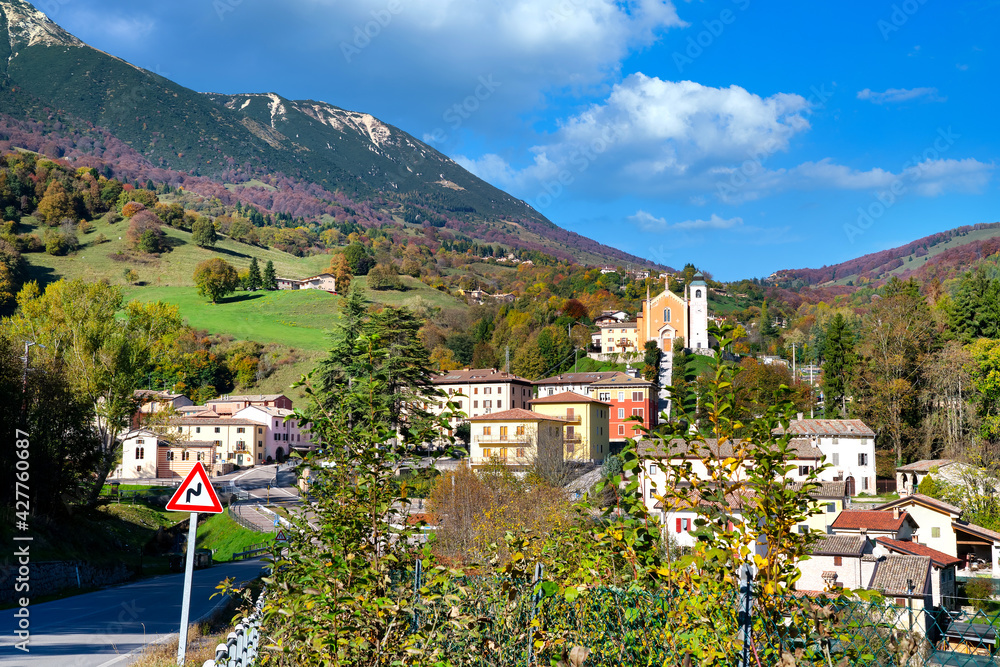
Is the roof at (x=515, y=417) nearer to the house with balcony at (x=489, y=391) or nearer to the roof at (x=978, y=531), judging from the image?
the house with balcony at (x=489, y=391)

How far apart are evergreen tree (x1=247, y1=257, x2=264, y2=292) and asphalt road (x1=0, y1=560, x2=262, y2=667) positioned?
101 meters

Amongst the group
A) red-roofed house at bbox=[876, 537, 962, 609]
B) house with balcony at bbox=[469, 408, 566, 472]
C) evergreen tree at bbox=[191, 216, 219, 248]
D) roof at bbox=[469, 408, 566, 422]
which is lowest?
red-roofed house at bbox=[876, 537, 962, 609]

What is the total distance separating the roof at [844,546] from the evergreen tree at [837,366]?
Answer: 31.0m

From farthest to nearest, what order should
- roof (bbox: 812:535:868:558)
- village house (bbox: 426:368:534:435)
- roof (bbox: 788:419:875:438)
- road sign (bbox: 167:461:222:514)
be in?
village house (bbox: 426:368:534:435)
roof (bbox: 788:419:875:438)
roof (bbox: 812:535:868:558)
road sign (bbox: 167:461:222:514)

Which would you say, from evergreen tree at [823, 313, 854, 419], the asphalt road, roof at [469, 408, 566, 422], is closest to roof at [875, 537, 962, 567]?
the asphalt road

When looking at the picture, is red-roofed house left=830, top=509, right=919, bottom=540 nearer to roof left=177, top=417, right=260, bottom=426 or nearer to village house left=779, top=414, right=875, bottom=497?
village house left=779, top=414, right=875, bottom=497

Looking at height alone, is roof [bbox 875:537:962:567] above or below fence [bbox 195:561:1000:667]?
below

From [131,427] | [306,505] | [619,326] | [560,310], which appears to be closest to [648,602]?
[306,505]

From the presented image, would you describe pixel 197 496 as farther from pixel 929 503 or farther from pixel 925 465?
pixel 925 465

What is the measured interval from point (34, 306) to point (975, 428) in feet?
185

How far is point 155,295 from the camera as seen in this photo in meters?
97.2

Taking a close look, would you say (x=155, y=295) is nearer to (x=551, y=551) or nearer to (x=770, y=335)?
(x=770, y=335)

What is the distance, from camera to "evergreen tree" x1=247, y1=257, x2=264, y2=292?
11388 cm

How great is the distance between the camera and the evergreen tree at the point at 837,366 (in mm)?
58097
